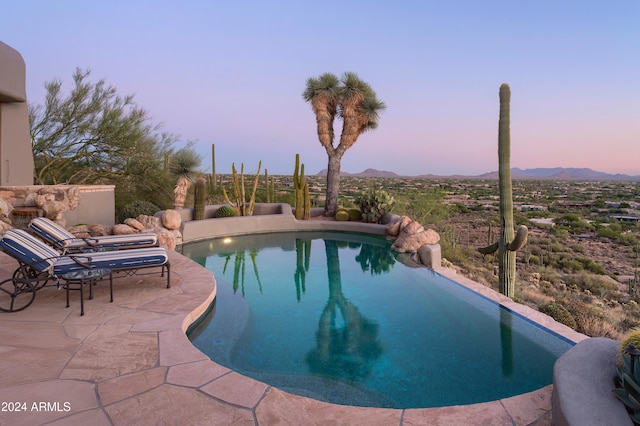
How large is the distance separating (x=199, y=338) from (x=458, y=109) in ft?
74.7

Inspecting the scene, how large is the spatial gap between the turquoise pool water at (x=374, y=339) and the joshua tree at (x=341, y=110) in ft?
31.7

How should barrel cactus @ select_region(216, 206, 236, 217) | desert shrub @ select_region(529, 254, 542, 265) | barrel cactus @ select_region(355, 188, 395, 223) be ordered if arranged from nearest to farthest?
barrel cactus @ select_region(216, 206, 236, 217) → barrel cactus @ select_region(355, 188, 395, 223) → desert shrub @ select_region(529, 254, 542, 265)

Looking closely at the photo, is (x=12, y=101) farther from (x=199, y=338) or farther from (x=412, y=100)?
(x=412, y=100)

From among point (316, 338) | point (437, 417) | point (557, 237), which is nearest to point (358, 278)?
point (316, 338)

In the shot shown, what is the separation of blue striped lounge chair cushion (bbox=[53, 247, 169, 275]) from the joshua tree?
38.1 ft

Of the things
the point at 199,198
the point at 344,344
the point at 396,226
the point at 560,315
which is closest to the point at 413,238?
the point at 396,226

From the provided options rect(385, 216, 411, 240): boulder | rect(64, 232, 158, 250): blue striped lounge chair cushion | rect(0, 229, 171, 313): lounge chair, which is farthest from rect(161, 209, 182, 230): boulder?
rect(385, 216, 411, 240): boulder

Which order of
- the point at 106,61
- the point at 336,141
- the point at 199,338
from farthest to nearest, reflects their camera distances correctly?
the point at 336,141
the point at 106,61
the point at 199,338

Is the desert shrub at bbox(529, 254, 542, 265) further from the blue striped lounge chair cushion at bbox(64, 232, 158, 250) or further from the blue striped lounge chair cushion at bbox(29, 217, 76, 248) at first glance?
the blue striped lounge chair cushion at bbox(29, 217, 76, 248)

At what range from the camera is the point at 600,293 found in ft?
36.5

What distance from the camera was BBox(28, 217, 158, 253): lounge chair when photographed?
5.59m

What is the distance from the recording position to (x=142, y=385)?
2.76m

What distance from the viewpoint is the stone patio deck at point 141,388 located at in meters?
2.43

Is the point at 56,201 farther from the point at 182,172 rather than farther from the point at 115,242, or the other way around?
the point at 182,172
